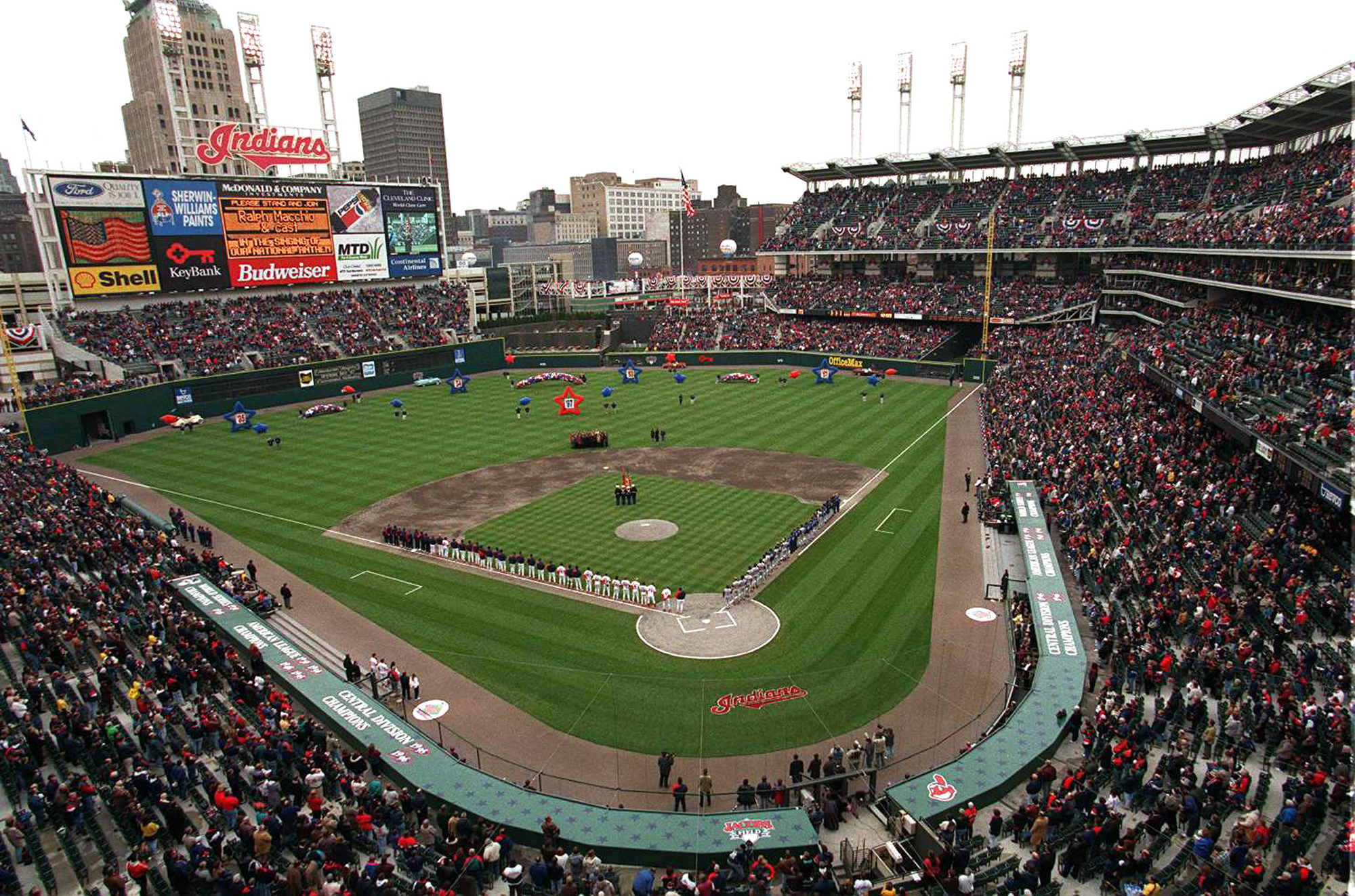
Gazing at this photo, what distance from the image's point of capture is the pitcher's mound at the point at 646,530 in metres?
33.1

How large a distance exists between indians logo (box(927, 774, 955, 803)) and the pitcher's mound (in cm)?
1794

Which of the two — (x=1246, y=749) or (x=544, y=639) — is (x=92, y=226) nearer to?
(x=544, y=639)

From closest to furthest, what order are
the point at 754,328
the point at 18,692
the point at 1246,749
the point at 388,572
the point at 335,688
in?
1. the point at 1246,749
2. the point at 18,692
3. the point at 335,688
4. the point at 388,572
5. the point at 754,328

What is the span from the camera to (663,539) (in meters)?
Result: 32.9

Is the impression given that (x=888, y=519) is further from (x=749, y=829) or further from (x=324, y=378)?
(x=324, y=378)

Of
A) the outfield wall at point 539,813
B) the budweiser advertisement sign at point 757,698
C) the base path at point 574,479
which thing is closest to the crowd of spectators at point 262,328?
the base path at point 574,479

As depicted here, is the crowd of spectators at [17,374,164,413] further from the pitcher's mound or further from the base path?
the pitcher's mound

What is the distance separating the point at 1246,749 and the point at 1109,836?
14.7 feet

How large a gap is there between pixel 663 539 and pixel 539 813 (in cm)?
1760

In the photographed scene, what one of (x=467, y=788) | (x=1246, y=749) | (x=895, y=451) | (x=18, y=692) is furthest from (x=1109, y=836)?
(x=895, y=451)

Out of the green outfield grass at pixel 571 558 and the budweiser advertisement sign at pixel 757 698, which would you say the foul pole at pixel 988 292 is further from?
the budweiser advertisement sign at pixel 757 698

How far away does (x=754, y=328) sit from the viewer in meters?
86.4

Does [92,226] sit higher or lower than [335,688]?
higher

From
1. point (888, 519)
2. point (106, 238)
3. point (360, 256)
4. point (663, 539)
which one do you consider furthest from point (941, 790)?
point (360, 256)
